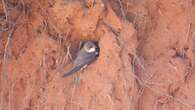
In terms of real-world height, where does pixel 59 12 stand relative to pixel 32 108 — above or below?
above

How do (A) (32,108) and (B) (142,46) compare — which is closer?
(A) (32,108)

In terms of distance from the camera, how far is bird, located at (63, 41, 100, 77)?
327cm

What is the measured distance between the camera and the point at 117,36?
132 inches

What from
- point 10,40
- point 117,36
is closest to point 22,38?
point 10,40

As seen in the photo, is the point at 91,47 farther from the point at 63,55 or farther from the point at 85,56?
the point at 63,55

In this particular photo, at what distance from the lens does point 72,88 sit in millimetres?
3273

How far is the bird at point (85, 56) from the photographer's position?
327 cm

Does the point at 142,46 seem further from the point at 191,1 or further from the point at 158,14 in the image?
the point at 191,1

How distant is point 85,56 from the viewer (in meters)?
3.29

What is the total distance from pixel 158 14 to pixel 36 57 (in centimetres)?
100

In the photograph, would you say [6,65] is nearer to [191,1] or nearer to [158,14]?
[158,14]

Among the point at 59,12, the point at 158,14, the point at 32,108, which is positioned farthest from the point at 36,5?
the point at 158,14

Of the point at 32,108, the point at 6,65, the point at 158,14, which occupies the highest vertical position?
the point at 158,14

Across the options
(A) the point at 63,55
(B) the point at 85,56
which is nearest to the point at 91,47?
(B) the point at 85,56
